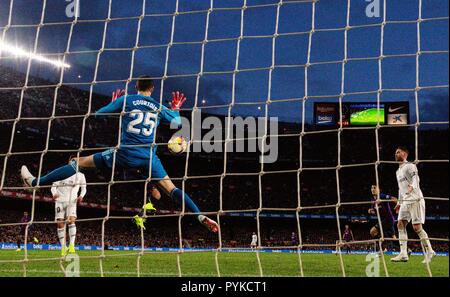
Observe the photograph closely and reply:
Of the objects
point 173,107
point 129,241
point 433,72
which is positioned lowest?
point 129,241

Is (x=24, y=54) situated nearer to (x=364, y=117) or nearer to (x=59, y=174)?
(x=59, y=174)

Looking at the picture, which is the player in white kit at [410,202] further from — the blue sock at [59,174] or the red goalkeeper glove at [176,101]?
the blue sock at [59,174]

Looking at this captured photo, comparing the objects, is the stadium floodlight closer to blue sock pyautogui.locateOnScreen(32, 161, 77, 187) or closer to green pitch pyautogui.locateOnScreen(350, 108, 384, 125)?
blue sock pyautogui.locateOnScreen(32, 161, 77, 187)

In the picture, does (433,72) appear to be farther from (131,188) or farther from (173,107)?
(173,107)

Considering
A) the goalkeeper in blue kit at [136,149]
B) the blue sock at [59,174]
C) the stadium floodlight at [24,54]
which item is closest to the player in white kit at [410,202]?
the goalkeeper in blue kit at [136,149]

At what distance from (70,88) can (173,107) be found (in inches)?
1055

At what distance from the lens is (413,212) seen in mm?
8195

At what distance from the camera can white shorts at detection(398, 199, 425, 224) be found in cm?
807

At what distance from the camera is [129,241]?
2955cm

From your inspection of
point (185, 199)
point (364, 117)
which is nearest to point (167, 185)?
point (185, 199)

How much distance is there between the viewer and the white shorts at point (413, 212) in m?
8.07

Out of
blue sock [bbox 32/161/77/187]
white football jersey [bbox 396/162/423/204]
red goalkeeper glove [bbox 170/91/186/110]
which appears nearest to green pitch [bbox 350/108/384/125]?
white football jersey [bbox 396/162/423/204]
